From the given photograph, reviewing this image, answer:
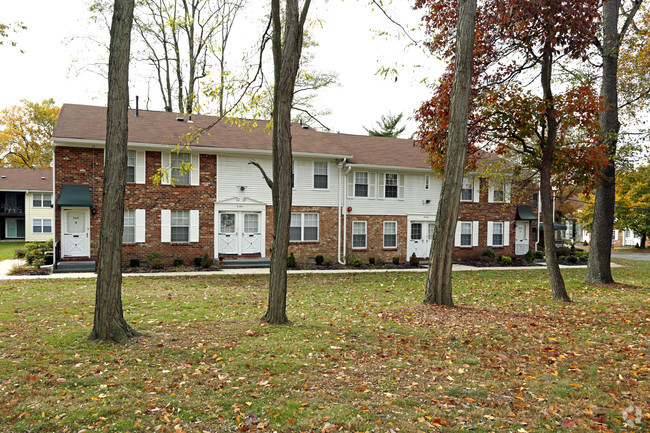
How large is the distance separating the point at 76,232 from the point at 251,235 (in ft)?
22.7

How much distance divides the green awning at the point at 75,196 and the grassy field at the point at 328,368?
7180mm

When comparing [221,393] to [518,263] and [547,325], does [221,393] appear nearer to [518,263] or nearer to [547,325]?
[547,325]

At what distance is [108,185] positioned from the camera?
5969mm

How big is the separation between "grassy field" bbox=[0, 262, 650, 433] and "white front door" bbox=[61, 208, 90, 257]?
7.66 meters

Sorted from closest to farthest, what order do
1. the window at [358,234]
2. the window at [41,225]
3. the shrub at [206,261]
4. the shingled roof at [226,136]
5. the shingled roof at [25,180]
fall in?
the shrub at [206,261] → the shingled roof at [226,136] → the window at [358,234] → the shingled roof at [25,180] → the window at [41,225]

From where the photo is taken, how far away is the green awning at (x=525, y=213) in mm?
24811

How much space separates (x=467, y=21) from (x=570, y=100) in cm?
338

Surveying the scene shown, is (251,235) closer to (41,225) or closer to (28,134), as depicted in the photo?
(41,225)

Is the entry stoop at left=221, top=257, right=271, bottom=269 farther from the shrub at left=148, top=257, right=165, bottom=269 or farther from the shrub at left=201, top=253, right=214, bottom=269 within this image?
the shrub at left=148, top=257, right=165, bottom=269

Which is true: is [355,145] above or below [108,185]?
above

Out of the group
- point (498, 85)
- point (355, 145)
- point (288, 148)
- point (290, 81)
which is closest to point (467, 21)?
point (498, 85)

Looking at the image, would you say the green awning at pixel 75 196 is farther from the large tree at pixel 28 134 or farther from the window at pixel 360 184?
the large tree at pixel 28 134

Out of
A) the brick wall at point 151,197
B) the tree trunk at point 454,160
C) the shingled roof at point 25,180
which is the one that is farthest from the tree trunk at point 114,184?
the shingled roof at point 25,180

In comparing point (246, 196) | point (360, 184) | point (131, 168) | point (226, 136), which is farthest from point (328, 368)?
point (360, 184)
